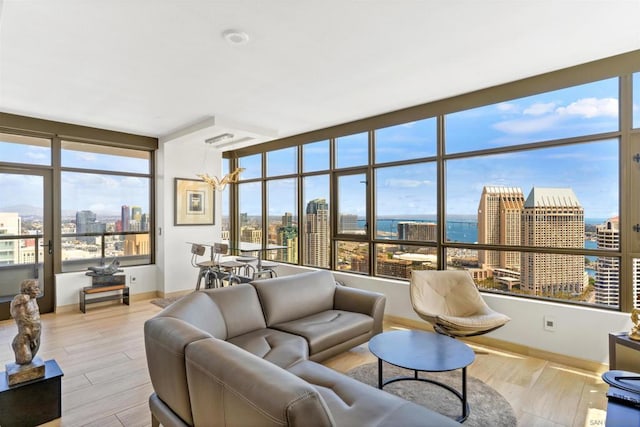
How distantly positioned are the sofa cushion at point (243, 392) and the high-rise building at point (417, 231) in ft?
11.2

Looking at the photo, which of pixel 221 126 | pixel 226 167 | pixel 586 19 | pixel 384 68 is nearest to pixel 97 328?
pixel 221 126

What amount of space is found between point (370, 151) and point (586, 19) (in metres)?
2.88

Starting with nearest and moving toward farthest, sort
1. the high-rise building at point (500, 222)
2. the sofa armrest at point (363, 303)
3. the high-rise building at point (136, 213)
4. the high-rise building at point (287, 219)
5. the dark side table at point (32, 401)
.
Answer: the dark side table at point (32, 401) → the sofa armrest at point (363, 303) → the high-rise building at point (500, 222) → the high-rise building at point (136, 213) → the high-rise building at point (287, 219)

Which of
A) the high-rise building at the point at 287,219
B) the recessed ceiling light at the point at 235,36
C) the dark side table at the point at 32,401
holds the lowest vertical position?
the dark side table at the point at 32,401

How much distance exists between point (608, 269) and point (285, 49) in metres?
3.58

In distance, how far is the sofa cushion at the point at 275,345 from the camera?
2.41 m

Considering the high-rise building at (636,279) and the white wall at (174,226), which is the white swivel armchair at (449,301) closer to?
the high-rise building at (636,279)

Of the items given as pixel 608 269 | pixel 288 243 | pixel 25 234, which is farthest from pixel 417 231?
pixel 25 234

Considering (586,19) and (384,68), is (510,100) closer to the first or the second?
(586,19)

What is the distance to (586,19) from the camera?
250 centimetres

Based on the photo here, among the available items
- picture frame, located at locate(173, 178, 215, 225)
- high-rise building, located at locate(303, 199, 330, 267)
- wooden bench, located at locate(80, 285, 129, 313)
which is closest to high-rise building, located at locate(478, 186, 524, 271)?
high-rise building, located at locate(303, 199, 330, 267)

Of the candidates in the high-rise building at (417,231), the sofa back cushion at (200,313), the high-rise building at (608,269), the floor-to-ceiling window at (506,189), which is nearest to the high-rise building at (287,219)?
the floor-to-ceiling window at (506,189)

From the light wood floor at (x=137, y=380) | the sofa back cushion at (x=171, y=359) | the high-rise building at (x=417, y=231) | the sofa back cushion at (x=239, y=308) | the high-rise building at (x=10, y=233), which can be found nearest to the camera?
the sofa back cushion at (x=171, y=359)

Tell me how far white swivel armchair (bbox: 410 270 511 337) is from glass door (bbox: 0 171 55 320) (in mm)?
5238
